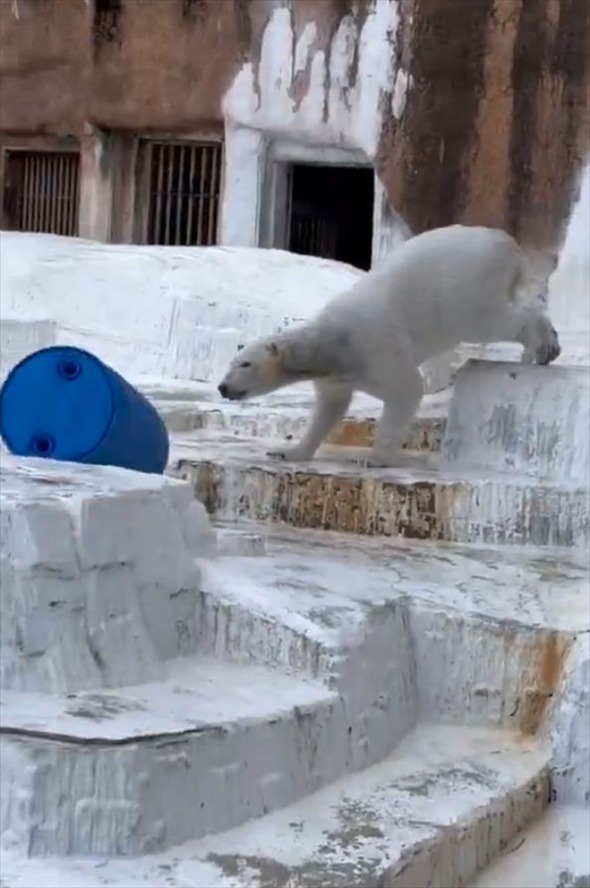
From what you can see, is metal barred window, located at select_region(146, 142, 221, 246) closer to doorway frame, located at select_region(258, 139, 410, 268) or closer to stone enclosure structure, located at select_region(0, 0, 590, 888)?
stone enclosure structure, located at select_region(0, 0, 590, 888)

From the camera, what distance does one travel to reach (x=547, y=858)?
3.73 m

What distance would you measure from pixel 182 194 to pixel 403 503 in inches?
282

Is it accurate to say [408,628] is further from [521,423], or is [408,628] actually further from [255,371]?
[521,423]

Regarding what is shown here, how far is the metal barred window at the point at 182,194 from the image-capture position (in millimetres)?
12062

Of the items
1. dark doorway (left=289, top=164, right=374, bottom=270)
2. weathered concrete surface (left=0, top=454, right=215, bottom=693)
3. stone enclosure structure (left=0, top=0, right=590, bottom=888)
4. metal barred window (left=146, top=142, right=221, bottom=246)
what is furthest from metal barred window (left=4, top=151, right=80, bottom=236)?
weathered concrete surface (left=0, top=454, right=215, bottom=693)

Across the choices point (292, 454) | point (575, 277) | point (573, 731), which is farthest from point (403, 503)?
point (575, 277)

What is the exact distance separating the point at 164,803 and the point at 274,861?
0.25 meters

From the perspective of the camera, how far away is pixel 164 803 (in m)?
3.17

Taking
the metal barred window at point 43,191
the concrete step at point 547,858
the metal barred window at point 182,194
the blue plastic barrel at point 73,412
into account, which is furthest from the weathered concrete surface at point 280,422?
the metal barred window at point 43,191

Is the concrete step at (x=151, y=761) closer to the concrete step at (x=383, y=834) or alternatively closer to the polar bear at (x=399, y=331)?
the concrete step at (x=383, y=834)

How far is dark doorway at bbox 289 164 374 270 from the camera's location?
12336 millimetres

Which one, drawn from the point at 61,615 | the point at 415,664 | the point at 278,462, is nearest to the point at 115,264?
the point at 278,462

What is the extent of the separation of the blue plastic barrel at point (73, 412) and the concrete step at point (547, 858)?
A: 155cm

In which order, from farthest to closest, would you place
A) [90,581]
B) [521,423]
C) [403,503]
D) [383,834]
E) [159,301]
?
[159,301] < [521,423] < [403,503] < [90,581] < [383,834]
